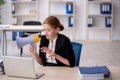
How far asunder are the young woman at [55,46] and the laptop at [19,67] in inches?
16.7

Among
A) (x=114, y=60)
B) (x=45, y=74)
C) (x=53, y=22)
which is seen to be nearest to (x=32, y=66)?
(x=45, y=74)

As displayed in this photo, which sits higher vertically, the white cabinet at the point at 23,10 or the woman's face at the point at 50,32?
the white cabinet at the point at 23,10

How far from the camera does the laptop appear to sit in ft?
6.08

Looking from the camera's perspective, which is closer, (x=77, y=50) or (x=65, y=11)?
(x=77, y=50)

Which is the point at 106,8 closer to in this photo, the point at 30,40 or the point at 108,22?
the point at 108,22

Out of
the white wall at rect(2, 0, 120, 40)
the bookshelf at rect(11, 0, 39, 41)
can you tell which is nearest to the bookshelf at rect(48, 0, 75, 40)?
the white wall at rect(2, 0, 120, 40)

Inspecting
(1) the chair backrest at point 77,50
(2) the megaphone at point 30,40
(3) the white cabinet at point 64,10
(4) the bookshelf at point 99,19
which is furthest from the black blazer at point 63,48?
(4) the bookshelf at point 99,19

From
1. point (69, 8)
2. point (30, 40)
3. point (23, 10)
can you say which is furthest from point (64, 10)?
point (30, 40)

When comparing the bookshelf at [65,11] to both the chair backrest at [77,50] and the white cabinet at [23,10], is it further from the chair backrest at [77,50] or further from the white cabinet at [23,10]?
the chair backrest at [77,50]

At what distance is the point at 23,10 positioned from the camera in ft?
27.4

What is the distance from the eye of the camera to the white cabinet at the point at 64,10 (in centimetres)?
809

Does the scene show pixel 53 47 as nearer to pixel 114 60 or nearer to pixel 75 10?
pixel 114 60

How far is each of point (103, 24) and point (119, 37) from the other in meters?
0.69

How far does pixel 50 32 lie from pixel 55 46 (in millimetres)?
190
